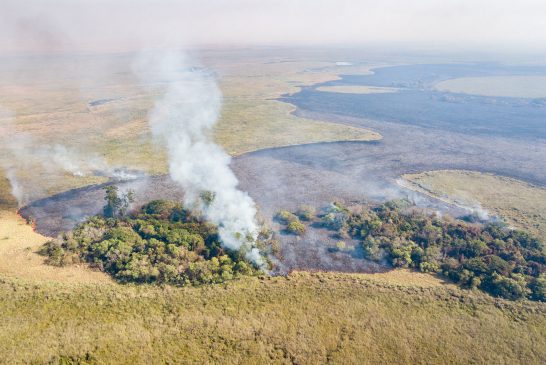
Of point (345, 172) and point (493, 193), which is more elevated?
point (345, 172)

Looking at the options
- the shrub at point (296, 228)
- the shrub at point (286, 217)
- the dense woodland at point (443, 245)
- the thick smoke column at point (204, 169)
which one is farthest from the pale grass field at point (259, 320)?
the shrub at point (286, 217)

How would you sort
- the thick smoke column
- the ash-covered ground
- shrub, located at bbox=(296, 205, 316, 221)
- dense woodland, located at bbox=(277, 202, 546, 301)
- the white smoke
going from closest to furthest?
dense woodland, located at bbox=(277, 202, 546, 301) → the thick smoke column → the ash-covered ground → shrub, located at bbox=(296, 205, 316, 221) → the white smoke

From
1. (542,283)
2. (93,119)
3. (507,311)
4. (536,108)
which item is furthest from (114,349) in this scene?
(536,108)

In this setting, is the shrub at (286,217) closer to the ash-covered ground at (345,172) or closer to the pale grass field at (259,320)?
the ash-covered ground at (345,172)

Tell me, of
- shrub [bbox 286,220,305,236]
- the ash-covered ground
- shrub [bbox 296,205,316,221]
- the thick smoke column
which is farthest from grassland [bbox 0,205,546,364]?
shrub [bbox 296,205,316,221]

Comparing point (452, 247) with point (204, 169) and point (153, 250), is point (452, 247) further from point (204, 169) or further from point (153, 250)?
point (204, 169)

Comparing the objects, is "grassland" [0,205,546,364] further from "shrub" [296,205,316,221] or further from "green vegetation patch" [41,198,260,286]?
"shrub" [296,205,316,221]

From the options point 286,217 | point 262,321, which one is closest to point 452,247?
point 286,217
